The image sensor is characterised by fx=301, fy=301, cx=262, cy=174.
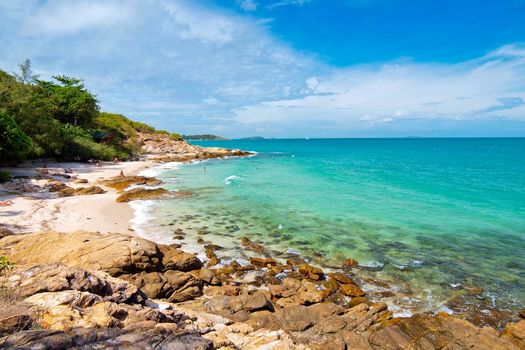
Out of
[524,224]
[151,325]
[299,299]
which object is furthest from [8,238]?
[524,224]

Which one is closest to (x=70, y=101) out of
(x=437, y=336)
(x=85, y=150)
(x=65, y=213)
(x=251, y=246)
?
(x=85, y=150)

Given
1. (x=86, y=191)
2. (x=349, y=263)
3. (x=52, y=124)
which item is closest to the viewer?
(x=349, y=263)

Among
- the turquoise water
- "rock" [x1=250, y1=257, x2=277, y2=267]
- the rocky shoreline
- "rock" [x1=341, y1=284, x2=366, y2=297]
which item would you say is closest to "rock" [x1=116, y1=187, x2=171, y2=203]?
the turquoise water

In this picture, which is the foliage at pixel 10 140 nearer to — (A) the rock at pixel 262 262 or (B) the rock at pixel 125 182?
(B) the rock at pixel 125 182

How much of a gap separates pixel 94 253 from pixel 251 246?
23.0 ft

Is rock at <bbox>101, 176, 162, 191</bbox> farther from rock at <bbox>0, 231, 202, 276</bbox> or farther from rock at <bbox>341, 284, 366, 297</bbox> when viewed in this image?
rock at <bbox>341, 284, 366, 297</bbox>

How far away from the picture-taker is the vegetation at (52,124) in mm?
27459

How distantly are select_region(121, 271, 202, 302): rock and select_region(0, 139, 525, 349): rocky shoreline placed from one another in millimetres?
33

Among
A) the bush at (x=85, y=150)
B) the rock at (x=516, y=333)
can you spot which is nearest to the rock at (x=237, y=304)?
the rock at (x=516, y=333)

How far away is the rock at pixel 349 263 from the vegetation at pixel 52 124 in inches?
1116

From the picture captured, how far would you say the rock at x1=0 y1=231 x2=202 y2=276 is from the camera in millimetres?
9961

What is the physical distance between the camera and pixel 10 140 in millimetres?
25219

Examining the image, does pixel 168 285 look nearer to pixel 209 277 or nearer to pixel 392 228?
pixel 209 277

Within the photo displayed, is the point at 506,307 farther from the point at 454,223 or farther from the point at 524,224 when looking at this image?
the point at 524,224
